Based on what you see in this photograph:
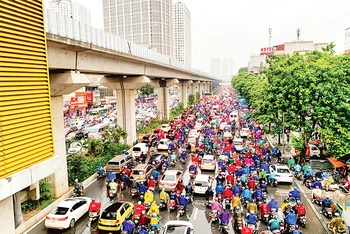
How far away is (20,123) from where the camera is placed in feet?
24.8

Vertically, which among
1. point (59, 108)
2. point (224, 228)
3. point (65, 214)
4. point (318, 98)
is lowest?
point (224, 228)

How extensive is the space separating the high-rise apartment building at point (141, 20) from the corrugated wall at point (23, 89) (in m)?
150

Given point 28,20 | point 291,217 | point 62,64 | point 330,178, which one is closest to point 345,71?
point 330,178

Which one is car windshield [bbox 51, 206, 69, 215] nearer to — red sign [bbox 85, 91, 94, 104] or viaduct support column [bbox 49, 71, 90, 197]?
viaduct support column [bbox 49, 71, 90, 197]

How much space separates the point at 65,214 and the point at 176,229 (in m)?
5.37

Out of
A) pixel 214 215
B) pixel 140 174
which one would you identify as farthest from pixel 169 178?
pixel 214 215

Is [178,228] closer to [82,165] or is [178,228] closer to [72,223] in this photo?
[72,223]

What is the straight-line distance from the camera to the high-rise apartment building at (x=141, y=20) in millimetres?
155375

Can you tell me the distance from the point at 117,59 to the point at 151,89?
78574 millimetres

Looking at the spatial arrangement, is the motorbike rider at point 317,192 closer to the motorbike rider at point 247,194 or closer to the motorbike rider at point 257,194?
the motorbike rider at point 257,194

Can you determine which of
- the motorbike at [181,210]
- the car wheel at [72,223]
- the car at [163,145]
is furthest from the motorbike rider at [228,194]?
the car at [163,145]

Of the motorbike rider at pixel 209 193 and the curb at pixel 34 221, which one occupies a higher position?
the motorbike rider at pixel 209 193

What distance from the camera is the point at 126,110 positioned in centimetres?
3269

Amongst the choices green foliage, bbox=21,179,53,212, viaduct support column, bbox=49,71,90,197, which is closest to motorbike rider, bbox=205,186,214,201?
viaduct support column, bbox=49,71,90,197
